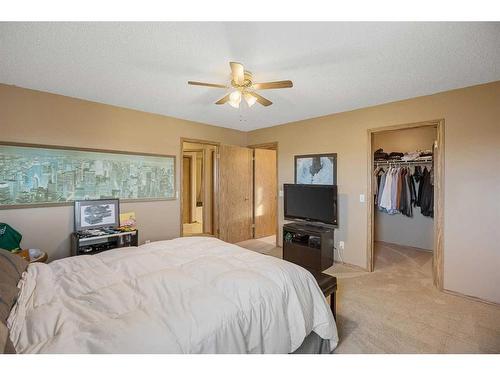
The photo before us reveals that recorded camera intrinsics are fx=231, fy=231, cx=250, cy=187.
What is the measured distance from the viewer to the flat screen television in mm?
3473

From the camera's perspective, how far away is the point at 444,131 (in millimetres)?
2689

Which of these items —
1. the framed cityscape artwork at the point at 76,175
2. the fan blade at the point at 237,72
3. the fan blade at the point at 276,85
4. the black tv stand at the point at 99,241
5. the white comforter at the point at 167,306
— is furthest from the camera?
the black tv stand at the point at 99,241

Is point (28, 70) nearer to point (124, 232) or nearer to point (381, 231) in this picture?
point (124, 232)

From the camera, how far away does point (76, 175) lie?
2961 mm

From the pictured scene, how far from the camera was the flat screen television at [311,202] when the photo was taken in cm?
347

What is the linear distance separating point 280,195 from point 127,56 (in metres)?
3.21

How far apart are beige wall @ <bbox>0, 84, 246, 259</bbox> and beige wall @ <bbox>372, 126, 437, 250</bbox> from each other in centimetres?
404

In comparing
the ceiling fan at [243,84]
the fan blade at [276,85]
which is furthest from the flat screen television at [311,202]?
the fan blade at [276,85]

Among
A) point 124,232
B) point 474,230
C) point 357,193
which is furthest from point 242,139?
point 474,230

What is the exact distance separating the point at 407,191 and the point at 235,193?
10.6ft

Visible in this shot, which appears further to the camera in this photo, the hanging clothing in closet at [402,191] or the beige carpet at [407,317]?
the hanging clothing in closet at [402,191]

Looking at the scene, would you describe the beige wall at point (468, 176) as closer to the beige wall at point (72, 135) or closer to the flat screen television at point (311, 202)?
the flat screen television at point (311, 202)

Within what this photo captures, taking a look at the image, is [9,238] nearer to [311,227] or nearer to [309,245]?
[309,245]

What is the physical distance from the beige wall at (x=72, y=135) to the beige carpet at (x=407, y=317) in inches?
111
